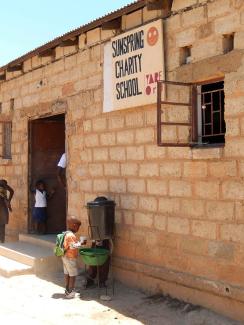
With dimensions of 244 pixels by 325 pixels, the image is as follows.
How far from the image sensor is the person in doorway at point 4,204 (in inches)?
407

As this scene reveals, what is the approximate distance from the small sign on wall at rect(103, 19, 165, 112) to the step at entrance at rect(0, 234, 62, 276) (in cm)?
282

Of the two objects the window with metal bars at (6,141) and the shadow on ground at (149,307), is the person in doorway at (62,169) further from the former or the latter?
the shadow on ground at (149,307)

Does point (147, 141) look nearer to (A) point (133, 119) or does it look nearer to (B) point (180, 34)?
(A) point (133, 119)

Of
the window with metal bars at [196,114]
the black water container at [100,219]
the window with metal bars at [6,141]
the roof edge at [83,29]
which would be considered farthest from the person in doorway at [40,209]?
the window with metal bars at [196,114]

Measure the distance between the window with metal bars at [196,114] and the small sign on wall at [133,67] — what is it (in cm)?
44

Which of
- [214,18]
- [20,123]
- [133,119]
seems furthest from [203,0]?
[20,123]

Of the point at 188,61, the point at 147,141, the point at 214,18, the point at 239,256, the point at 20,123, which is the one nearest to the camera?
the point at 239,256

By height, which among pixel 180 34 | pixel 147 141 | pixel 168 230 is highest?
pixel 180 34

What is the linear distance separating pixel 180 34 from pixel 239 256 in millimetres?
3024

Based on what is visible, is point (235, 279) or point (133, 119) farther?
A: point (133, 119)

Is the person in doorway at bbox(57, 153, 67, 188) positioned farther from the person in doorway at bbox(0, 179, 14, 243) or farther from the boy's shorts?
the boy's shorts

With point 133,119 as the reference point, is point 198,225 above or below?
below

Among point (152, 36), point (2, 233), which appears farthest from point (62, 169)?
point (152, 36)

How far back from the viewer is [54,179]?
10664 mm
